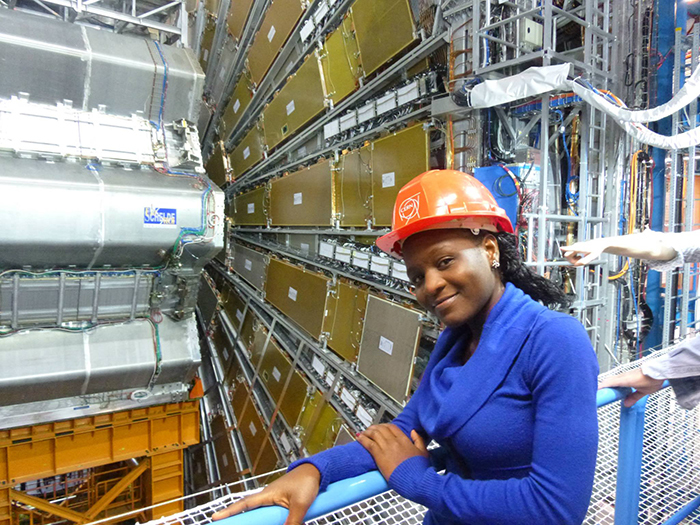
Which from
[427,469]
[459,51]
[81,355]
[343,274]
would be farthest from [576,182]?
[81,355]

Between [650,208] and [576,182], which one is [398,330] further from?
[650,208]

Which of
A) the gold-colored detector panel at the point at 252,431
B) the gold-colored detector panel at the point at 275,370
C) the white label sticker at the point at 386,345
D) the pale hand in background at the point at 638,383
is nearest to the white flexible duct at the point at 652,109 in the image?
the pale hand in background at the point at 638,383

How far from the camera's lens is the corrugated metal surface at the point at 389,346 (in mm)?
4035

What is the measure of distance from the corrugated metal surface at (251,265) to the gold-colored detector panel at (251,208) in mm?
565

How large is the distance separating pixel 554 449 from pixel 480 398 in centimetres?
18

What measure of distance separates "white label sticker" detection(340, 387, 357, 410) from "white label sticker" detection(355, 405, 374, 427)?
0.10 meters

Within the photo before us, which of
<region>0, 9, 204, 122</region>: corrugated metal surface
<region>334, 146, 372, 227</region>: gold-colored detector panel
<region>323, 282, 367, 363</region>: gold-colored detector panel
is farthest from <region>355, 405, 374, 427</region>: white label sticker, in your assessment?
<region>0, 9, 204, 122</region>: corrugated metal surface

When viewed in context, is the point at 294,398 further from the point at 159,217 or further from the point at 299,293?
the point at 159,217

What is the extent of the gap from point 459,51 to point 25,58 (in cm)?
407

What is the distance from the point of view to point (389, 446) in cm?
123

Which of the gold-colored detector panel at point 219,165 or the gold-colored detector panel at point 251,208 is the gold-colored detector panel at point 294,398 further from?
the gold-colored detector panel at point 219,165

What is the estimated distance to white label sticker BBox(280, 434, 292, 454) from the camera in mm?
6152

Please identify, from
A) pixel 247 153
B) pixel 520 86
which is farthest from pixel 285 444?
pixel 247 153

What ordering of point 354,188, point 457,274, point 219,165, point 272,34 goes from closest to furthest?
point 457,274 → point 354,188 → point 272,34 → point 219,165
